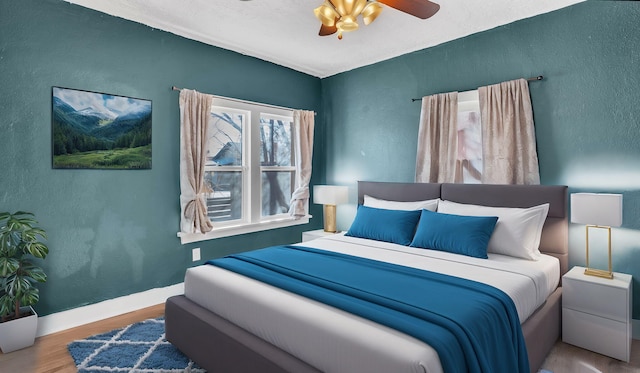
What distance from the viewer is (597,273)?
→ 2469 millimetres

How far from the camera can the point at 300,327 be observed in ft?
5.35

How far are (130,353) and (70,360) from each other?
0.37m

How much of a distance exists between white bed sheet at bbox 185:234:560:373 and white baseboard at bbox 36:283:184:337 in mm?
1113

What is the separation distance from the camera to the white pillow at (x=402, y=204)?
3.31 metres

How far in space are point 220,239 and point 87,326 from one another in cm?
138

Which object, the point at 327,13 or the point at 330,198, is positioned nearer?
the point at 327,13

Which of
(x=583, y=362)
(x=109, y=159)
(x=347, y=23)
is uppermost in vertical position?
(x=347, y=23)

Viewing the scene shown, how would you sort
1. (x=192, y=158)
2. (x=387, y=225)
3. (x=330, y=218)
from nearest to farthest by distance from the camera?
(x=387, y=225) < (x=192, y=158) < (x=330, y=218)

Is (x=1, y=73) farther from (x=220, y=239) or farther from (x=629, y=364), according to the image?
(x=629, y=364)

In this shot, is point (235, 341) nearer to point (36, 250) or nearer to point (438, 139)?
point (36, 250)

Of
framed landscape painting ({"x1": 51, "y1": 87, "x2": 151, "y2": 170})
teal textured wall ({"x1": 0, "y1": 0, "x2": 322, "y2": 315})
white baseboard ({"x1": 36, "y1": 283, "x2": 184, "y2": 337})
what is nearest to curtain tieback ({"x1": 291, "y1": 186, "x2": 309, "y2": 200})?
teal textured wall ({"x1": 0, "y1": 0, "x2": 322, "y2": 315})

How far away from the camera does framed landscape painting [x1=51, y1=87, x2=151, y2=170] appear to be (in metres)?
2.73

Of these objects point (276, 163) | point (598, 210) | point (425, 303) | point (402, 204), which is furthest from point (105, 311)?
point (598, 210)

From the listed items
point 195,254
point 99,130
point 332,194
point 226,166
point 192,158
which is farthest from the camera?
point 332,194
